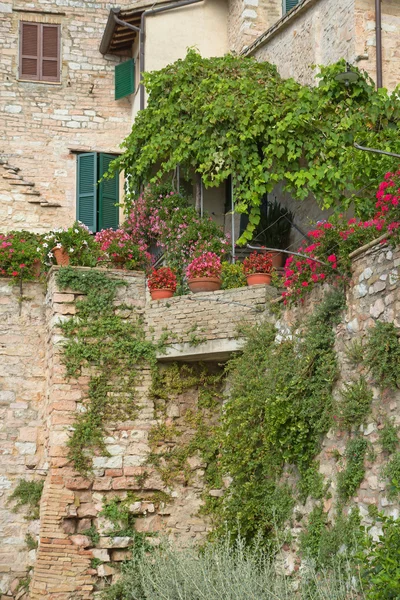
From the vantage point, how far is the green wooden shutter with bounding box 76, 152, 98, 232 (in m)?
18.8

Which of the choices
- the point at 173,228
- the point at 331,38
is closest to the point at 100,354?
the point at 173,228

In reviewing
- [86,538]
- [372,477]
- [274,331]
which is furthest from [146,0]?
[372,477]

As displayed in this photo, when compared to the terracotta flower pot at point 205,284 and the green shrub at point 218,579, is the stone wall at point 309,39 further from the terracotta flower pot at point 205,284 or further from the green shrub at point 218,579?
the green shrub at point 218,579

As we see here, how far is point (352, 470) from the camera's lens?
10555 millimetres

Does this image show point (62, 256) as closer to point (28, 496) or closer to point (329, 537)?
point (28, 496)

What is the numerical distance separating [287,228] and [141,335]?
11.0 feet

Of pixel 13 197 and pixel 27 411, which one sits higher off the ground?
pixel 13 197

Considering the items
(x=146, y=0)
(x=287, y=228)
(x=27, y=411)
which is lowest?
(x=27, y=411)

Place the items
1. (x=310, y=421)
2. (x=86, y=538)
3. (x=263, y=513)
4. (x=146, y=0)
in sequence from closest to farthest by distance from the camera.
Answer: (x=310, y=421) → (x=263, y=513) → (x=86, y=538) → (x=146, y=0)

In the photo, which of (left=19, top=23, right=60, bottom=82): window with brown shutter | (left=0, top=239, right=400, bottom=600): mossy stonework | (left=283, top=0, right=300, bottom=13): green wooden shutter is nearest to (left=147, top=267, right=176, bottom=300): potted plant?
(left=0, top=239, right=400, bottom=600): mossy stonework

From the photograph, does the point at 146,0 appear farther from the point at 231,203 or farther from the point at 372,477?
the point at 372,477

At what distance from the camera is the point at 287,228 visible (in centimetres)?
1622

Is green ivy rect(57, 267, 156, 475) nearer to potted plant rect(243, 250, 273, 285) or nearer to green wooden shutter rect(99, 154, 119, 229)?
potted plant rect(243, 250, 273, 285)

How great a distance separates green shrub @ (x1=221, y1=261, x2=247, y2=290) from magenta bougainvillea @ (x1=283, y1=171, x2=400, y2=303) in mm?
1811
